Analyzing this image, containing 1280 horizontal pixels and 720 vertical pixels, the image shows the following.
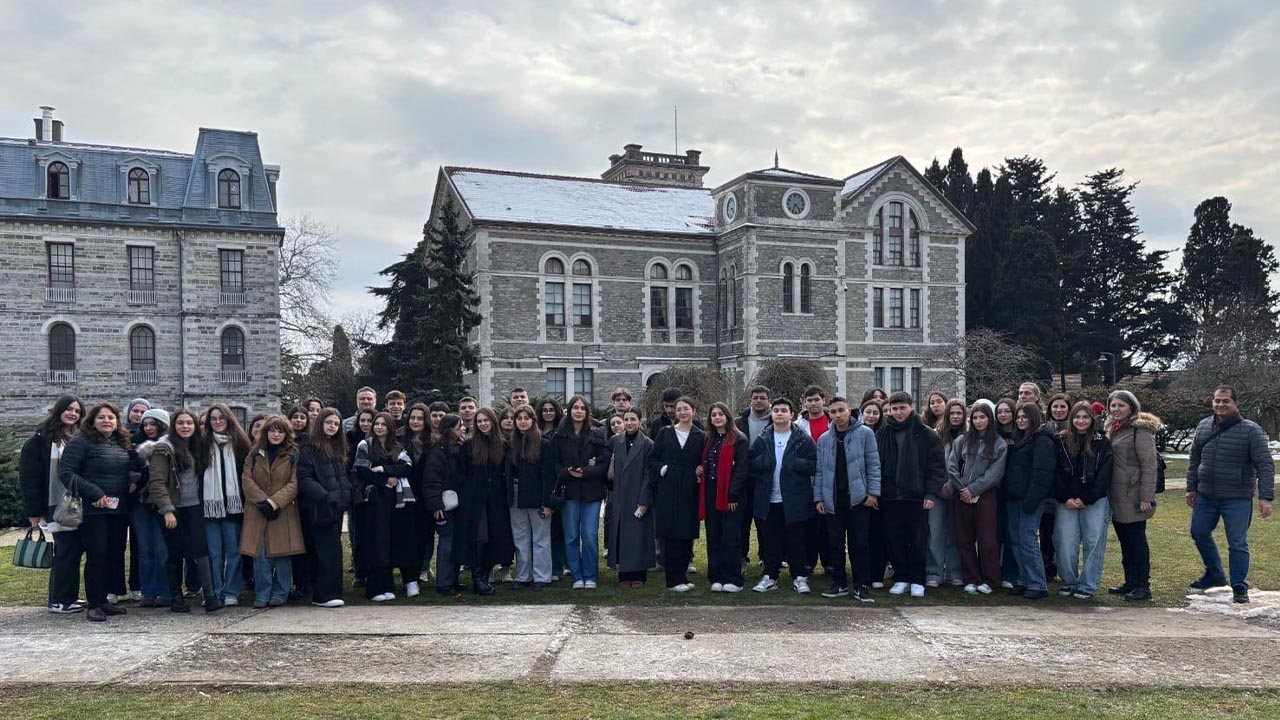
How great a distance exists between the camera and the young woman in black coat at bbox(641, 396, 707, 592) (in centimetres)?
956

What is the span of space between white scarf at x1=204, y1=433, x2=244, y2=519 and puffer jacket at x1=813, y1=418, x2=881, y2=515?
529cm

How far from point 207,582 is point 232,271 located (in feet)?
95.7

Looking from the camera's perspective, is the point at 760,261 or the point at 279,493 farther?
the point at 760,261

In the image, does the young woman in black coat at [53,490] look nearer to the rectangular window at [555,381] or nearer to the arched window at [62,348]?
the rectangular window at [555,381]

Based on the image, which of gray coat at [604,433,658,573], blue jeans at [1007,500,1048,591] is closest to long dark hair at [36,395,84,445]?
gray coat at [604,433,658,573]

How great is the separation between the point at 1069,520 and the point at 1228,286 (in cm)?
5146

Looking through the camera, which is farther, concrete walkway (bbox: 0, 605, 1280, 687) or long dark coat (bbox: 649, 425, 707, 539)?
long dark coat (bbox: 649, 425, 707, 539)

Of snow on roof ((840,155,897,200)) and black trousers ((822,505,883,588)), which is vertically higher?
snow on roof ((840,155,897,200))

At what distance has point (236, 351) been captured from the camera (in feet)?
115

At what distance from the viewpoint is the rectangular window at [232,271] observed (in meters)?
35.1

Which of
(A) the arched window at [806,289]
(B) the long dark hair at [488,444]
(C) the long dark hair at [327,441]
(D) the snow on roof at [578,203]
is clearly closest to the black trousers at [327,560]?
(C) the long dark hair at [327,441]

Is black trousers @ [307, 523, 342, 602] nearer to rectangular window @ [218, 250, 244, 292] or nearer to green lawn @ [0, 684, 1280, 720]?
green lawn @ [0, 684, 1280, 720]

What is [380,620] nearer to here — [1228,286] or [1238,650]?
[1238,650]

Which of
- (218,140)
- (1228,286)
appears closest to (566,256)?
(218,140)
